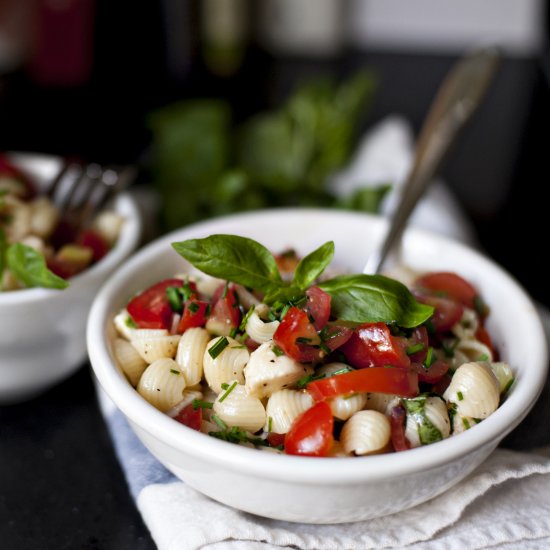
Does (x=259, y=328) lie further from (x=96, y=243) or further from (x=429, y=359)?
(x=96, y=243)

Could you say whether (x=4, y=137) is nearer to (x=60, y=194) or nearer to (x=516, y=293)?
(x=60, y=194)

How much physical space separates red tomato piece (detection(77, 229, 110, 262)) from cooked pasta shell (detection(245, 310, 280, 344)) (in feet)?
1.27

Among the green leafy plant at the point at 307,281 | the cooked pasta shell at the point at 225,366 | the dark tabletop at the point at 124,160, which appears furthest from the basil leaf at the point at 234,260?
the dark tabletop at the point at 124,160

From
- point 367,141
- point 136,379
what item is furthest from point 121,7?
point 136,379

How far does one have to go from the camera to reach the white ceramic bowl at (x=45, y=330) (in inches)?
43.3

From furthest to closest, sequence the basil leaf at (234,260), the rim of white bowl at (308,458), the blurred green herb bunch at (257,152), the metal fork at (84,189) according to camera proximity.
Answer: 1. the blurred green herb bunch at (257,152)
2. the metal fork at (84,189)
3. the basil leaf at (234,260)
4. the rim of white bowl at (308,458)

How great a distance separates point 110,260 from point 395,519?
57 centimetres

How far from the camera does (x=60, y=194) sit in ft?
4.76

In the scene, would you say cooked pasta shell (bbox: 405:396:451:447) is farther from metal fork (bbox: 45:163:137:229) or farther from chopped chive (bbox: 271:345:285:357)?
metal fork (bbox: 45:163:137:229)

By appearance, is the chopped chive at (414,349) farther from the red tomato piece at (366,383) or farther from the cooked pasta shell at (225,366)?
the cooked pasta shell at (225,366)

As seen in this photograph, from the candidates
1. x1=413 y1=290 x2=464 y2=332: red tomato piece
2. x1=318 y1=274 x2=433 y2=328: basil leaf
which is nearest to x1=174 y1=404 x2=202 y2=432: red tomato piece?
x1=318 y1=274 x2=433 y2=328: basil leaf

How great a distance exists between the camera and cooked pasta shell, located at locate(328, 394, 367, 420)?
0.91m

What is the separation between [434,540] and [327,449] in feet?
0.67

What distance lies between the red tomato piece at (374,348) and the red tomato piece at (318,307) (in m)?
0.04
